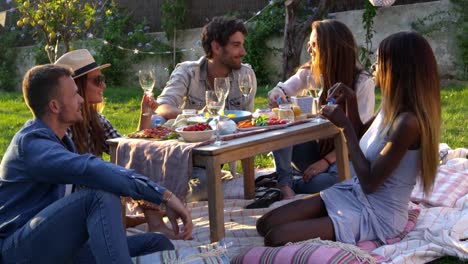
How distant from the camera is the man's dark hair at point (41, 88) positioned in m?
3.12

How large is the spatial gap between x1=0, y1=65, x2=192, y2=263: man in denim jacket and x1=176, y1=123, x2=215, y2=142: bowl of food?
0.69 meters

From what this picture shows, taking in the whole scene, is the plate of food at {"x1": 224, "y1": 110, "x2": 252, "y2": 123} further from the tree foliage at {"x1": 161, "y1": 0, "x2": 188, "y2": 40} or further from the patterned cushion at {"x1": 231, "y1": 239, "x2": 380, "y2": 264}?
the tree foliage at {"x1": 161, "y1": 0, "x2": 188, "y2": 40}

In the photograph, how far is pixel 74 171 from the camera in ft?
9.60

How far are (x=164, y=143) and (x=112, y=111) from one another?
6409 mm

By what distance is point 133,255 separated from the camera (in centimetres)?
351

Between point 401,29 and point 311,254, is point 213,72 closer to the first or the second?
point 311,254

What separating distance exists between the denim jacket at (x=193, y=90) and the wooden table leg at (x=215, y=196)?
1.84 m

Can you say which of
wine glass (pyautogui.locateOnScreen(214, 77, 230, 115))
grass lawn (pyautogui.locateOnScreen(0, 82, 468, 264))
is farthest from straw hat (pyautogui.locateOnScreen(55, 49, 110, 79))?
grass lawn (pyautogui.locateOnScreen(0, 82, 468, 264))

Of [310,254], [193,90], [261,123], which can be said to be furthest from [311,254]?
[193,90]

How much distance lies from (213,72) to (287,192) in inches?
46.8

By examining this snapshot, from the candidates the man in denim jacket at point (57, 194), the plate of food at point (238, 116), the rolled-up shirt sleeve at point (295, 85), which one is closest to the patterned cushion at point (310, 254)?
the man in denim jacket at point (57, 194)

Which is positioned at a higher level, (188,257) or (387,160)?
(387,160)

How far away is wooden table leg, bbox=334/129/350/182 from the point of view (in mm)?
4758

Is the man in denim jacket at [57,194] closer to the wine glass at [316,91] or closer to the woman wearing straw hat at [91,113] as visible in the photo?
the woman wearing straw hat at [91,113]
